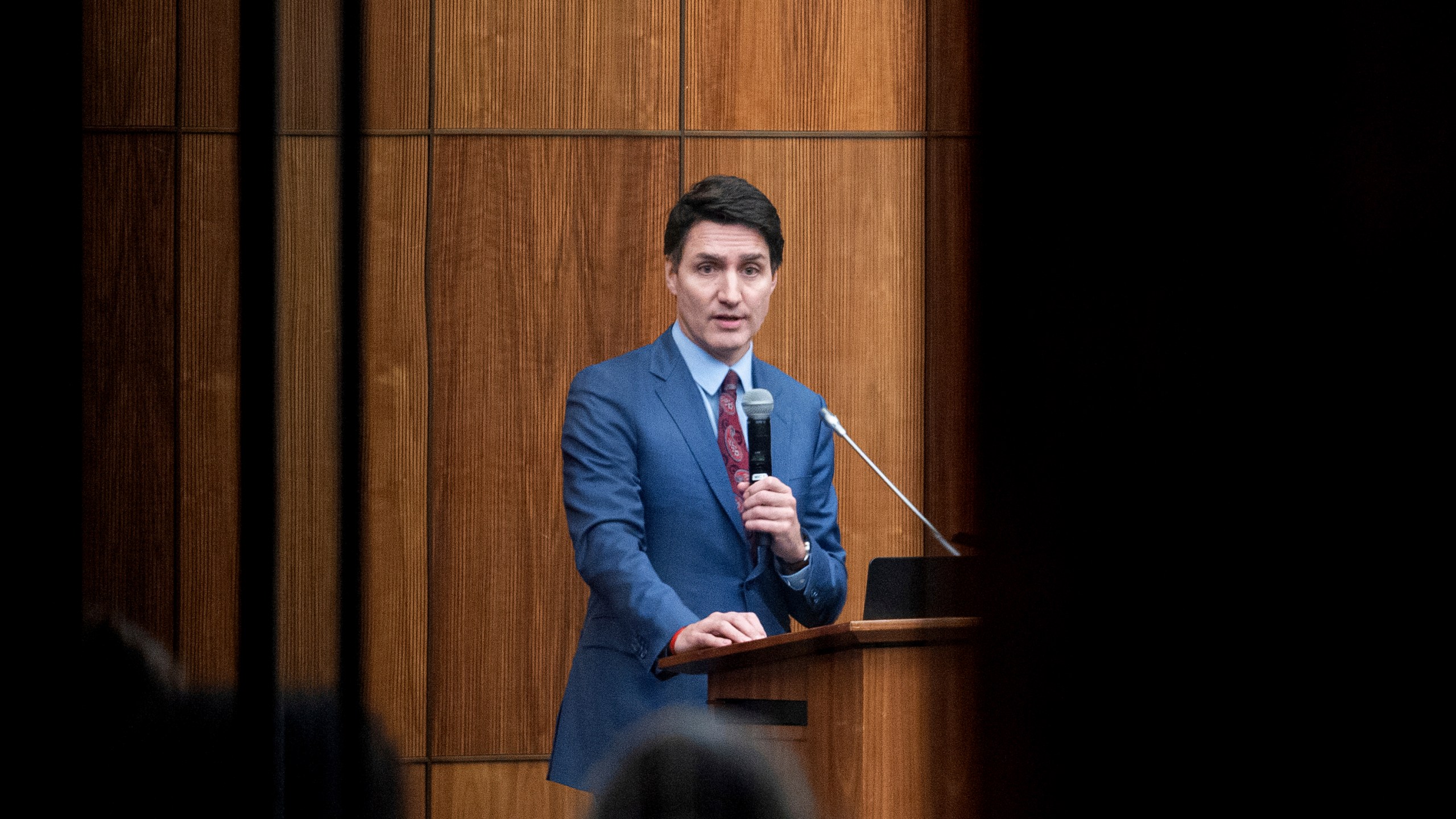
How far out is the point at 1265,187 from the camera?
1166mm

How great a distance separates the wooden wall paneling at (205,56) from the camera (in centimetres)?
150

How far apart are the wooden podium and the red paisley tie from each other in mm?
332

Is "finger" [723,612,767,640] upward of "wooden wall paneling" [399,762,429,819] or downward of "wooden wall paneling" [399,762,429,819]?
upward

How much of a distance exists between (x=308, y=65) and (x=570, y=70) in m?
0.36

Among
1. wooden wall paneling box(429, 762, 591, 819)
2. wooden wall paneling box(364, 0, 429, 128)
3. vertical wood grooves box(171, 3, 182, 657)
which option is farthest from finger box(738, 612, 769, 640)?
wooden wall paneling box(364, 0, 429, 128)

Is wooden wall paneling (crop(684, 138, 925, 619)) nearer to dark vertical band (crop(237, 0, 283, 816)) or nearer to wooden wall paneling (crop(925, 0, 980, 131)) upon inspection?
wooden wall paneling (crop(925, 0, 980, 131))

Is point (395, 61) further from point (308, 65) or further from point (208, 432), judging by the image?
point (208, 432)

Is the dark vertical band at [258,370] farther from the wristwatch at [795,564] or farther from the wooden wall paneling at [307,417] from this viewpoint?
the wristwatch at [795,564]

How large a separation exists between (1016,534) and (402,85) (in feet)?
3.33

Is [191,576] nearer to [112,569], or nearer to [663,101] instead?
[112,569]

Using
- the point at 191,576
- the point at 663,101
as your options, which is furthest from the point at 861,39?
the point at 191,576

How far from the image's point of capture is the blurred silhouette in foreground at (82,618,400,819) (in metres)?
1.37

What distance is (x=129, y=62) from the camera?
146cm

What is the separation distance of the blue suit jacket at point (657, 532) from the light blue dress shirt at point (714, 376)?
10mm
